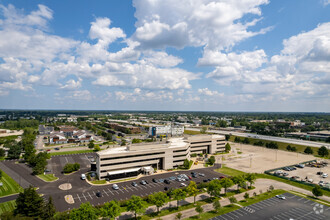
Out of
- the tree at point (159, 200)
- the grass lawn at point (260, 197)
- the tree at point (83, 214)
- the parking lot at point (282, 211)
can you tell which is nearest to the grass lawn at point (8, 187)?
the tree at point (83, 214)

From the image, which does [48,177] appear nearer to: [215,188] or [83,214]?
[83,214]

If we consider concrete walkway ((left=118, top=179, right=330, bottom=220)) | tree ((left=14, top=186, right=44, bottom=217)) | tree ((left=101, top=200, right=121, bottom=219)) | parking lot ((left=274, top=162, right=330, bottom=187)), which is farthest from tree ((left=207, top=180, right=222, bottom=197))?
parking lot ((left=274, top=162, right=330, bottom=187))

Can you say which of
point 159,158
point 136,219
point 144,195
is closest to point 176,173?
point 159,158

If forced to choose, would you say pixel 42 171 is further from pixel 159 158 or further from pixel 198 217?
pixel 198 217

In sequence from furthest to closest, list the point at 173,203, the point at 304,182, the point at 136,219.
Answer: the point at 304,182 → the point at 173,203 → the point at 136,219

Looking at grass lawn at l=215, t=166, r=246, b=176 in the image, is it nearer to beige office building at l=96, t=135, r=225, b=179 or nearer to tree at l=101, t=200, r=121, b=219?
beige office building at l=96, t=135, r=225, b=179

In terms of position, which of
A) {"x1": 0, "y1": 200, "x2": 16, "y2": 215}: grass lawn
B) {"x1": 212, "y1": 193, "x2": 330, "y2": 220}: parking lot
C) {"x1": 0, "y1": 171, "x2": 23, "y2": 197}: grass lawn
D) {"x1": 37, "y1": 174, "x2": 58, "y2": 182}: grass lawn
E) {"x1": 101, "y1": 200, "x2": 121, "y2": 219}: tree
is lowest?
{"x1": 37, "y1": 174, "x2": 58, "y2": 182}: grass lawn

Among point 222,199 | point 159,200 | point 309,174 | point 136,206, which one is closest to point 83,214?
point 136,206

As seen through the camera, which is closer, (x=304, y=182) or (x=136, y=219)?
(x=136, y=219)
